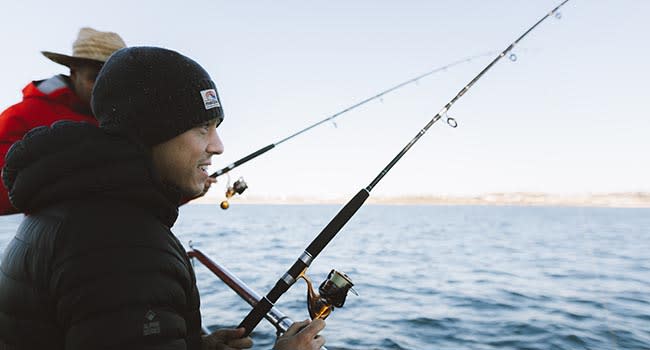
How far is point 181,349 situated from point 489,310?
8.54 m

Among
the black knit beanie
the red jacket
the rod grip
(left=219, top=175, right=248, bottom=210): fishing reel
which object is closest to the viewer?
the black knit beanie

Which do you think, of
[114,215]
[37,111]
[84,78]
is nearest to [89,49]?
[84,78]

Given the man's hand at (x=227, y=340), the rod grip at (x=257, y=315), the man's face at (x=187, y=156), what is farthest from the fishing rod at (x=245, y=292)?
the man's face at (x=187, y=156)

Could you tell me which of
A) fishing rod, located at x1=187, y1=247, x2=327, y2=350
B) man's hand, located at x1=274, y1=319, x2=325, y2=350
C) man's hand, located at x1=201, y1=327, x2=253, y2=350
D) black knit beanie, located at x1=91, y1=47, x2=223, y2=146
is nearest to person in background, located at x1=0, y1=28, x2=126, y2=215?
fishing rod, located at x1=187, y1=247, x2=327, y2=350

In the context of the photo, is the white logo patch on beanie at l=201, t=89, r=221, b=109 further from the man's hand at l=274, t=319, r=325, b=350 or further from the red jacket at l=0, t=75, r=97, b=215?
the red jacket at l=0, t=75, r=97, b=215

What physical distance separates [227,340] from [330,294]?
53 centimetres

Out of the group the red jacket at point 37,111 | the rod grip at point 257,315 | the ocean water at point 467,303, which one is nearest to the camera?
the rod grip at point 257,315

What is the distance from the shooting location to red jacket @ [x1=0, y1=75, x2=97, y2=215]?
2.90 m

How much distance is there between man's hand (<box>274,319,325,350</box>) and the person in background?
2239 millimetres

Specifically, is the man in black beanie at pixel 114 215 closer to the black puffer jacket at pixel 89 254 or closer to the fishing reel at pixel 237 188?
the black puffer jacket at pixel 89 254

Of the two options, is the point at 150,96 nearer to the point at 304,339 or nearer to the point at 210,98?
the point at 210,98

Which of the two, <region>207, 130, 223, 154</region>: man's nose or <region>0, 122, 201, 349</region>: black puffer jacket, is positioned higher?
<region>207, 130, 223, 154</region>: man's nose

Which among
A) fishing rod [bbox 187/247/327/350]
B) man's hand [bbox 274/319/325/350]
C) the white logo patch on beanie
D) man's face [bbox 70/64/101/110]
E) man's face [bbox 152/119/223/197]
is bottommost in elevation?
fishing rod [bbox 187/247/327/350]

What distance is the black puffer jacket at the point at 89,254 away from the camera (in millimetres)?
919
